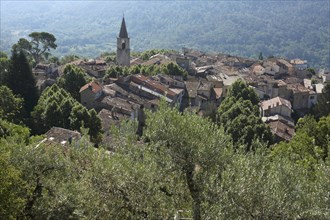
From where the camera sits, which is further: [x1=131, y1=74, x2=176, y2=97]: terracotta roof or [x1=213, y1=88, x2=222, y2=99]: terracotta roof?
[x1=213, y1=88, x2=222, y2=99]: terracotta roof

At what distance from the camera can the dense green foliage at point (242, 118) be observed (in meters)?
36.2

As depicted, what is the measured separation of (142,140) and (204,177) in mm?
2999

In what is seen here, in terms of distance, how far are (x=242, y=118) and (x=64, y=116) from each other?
15165mm

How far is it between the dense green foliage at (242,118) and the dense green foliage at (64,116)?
10.2 m

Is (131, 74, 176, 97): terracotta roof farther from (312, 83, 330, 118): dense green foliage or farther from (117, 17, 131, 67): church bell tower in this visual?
(117, 17, 131, 67): church bell tower

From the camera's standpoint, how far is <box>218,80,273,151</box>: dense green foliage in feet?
119

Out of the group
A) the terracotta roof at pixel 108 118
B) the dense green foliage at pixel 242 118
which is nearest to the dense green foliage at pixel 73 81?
the terracotta roof at pixel 108 118

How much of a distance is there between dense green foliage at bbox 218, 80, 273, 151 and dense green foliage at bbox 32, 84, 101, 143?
10171 millimetres

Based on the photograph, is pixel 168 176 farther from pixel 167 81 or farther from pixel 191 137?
pixel 167 81

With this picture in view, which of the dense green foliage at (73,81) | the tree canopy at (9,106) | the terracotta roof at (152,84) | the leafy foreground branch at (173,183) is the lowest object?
the terracotta roof at (152,84)

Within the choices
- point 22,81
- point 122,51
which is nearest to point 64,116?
point 22,81

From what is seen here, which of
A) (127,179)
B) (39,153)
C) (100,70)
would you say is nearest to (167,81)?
(100,70)

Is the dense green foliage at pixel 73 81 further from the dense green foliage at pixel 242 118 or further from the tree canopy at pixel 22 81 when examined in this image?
the dense green foliage at pixel 242 118

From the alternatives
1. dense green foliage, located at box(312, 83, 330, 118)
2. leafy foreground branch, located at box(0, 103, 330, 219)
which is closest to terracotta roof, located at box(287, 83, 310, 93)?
dense green foliage, located at box(312, 83, 330, 118)
